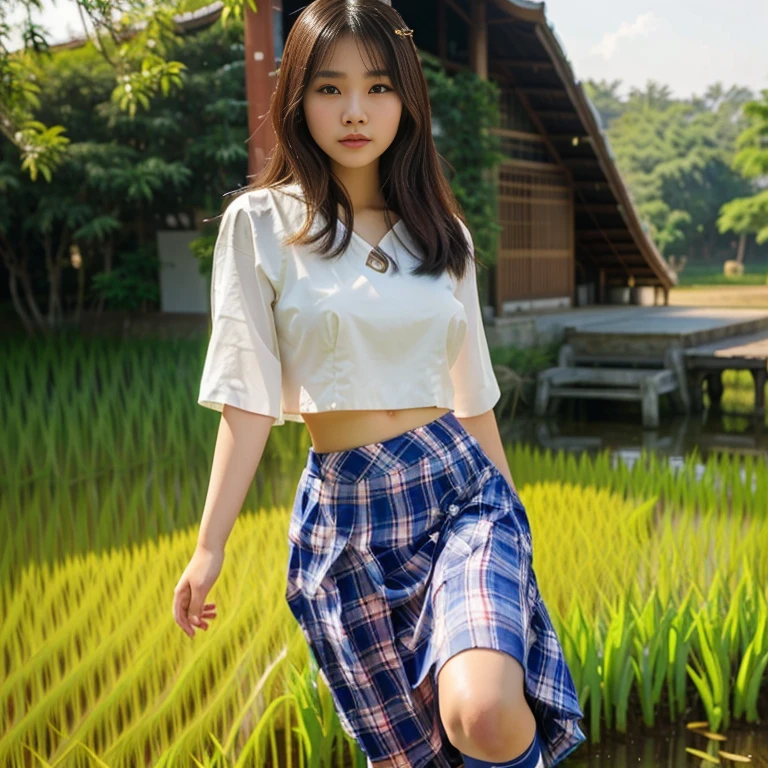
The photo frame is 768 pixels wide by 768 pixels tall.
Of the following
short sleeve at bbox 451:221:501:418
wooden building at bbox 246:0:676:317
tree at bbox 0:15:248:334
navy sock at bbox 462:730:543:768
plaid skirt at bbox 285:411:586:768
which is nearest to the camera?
navy sock at bbox 462:730:543:768

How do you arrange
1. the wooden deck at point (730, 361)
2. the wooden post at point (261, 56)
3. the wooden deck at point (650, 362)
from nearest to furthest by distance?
the wooden post at point (261, 56) < the wooden deck at point (650, 362) < the wooden deck at point (730, 361)

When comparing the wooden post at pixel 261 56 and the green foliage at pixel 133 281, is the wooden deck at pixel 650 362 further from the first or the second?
the wooden post at pixel 261 56

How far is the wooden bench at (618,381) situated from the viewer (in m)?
9.09

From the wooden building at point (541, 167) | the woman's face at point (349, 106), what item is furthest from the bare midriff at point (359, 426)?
the wooden building at point (541, 167)

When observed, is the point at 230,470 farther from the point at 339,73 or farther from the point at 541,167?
the point at 541,167

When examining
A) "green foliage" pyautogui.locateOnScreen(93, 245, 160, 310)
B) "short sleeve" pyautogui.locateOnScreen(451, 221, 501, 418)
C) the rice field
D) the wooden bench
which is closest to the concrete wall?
"green foliage" pyautogui.locateOnScreen(93, 245, 160, 310)

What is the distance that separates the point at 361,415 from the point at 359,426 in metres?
0.02

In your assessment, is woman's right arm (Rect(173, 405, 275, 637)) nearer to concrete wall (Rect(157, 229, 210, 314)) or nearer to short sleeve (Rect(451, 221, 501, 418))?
short sleeve (Rect(451, 221, 501, 418))

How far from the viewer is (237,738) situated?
268 centimetres

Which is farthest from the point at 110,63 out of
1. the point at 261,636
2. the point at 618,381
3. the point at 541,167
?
the point at 541,167

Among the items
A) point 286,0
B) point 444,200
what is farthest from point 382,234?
point 286,0

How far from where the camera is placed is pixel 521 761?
147 cm

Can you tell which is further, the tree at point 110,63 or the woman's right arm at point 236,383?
the tree at point 110,63

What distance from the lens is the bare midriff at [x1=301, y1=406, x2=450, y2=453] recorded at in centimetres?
173
